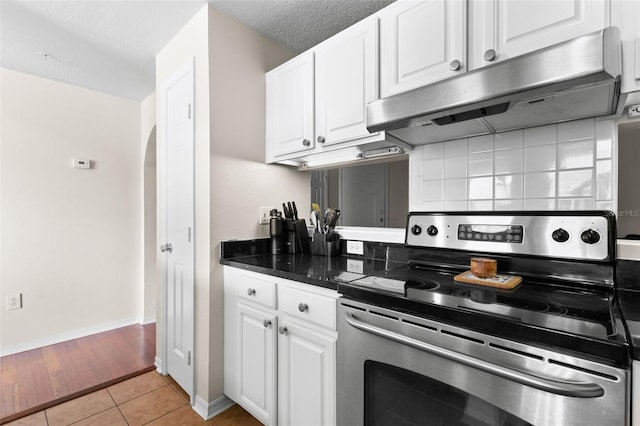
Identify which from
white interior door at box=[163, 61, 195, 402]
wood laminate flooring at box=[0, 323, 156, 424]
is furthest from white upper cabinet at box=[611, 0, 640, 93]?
wood laminate flooring at box=[0, 323, 156, 424]

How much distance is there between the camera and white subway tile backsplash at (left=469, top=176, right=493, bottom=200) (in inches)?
54.1

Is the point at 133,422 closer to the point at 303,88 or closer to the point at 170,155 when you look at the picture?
the point at 170,155

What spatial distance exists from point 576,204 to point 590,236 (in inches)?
6.8

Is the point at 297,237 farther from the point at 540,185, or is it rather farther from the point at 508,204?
the point at 540,185

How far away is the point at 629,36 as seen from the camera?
0.92 metres

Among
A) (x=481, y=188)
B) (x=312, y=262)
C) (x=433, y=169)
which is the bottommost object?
(x=312, y=262)

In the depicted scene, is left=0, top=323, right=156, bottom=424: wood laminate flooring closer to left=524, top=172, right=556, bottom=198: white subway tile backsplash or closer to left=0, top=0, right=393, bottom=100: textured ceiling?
left=0, top=0, right=393, bottom=100: textured ceiling

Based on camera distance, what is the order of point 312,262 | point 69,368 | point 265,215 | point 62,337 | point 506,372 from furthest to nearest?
point 62,337
point 69,368
point 265,215
point 312,262
point 506,372

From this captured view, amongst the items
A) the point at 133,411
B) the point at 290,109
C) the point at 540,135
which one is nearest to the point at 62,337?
the point at 133,411

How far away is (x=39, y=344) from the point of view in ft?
8.57

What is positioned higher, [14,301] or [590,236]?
[590,236]

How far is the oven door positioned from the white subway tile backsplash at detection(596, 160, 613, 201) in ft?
2.49

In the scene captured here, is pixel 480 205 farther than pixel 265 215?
No

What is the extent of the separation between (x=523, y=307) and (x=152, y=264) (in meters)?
3.34
